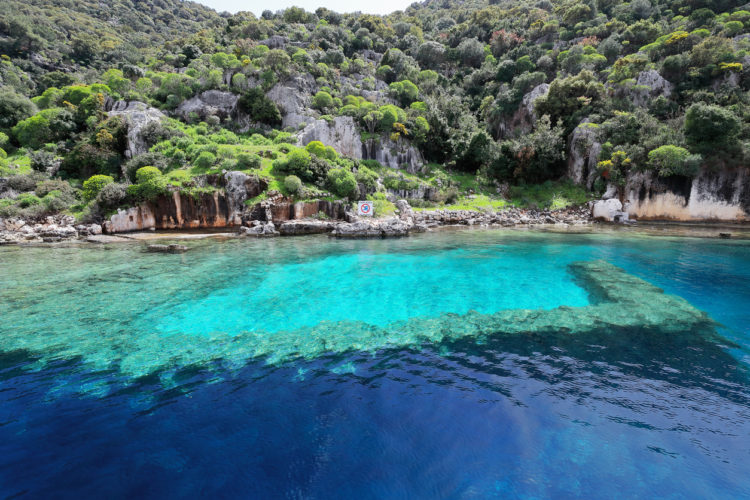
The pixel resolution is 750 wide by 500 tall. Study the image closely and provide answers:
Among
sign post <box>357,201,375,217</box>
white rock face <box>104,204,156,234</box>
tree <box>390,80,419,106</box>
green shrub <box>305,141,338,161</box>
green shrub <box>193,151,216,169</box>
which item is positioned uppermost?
tree <box>390,80,419,106</box>

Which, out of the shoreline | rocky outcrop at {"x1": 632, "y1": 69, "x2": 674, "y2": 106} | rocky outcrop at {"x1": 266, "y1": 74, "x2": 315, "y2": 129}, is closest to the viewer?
the shoreline

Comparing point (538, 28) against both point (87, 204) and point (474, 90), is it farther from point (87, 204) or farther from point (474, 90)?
point (87, 204)

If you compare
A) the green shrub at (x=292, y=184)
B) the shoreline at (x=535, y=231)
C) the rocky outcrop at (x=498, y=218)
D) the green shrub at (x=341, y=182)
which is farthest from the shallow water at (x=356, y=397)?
the rocky outcrop at (x=498, y=218)

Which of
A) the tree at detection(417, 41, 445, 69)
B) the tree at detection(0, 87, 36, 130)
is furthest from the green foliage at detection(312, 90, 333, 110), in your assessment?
the tree at detection(417, 41, 445, 69)

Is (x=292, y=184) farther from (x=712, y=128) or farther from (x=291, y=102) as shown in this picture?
(x=712, y=128)

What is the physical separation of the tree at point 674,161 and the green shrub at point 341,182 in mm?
28486

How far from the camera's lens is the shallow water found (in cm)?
375

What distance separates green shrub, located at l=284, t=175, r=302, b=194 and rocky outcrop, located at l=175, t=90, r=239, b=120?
68.5 ft

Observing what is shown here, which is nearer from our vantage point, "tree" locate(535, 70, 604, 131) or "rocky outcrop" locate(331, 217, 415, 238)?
"rocky outcrop" locate(331, 217, 415, 238)

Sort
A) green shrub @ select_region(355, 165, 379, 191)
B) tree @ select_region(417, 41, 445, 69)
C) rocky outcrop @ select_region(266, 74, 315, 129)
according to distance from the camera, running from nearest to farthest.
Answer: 1. green shrub @ select_region(355, 165, 379, 191)
2. rocky outcrop @ select_region(266, 74, 315, 129)
3. tree @ select_region(417, 41, 445, 69)

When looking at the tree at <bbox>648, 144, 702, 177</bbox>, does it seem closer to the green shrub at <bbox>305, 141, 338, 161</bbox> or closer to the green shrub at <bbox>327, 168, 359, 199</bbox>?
the green shrub at <bbox>327, 168, 359, 199</bbox>

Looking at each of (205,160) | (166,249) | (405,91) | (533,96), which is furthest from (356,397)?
(405,91)

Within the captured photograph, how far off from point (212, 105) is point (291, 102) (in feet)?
33.7

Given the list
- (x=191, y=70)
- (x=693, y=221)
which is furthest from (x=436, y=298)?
(x=191, y=70)
